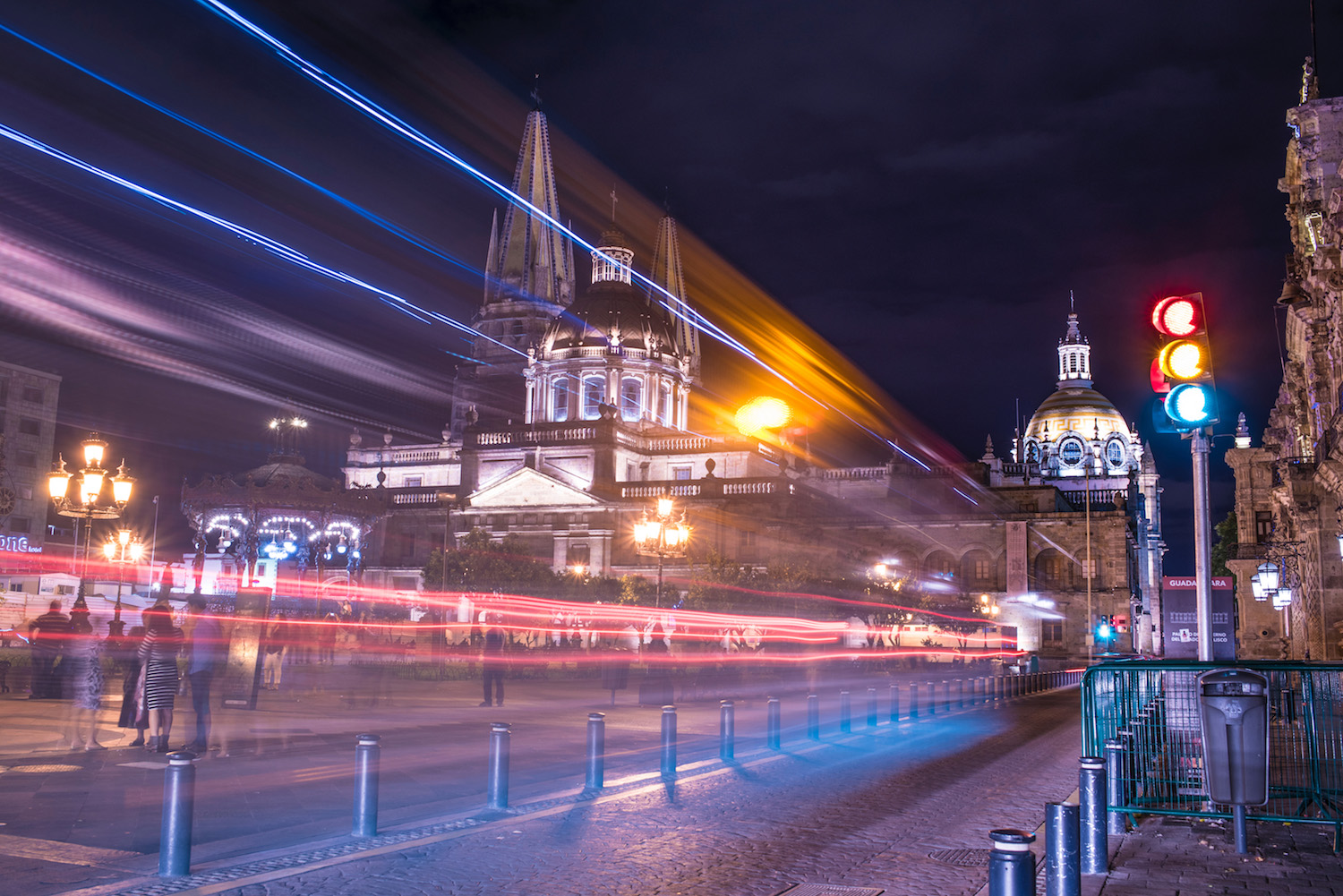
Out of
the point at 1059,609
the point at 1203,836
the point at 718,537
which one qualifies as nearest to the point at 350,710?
the point at 1203,836

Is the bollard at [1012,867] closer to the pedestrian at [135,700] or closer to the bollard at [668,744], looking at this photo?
the bollard at [668,744]

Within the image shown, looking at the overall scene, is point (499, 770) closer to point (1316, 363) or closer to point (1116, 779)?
point (1116, 779)

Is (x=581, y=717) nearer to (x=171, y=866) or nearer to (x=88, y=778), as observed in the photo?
(x=88, y=778)

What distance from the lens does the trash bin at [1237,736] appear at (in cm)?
790

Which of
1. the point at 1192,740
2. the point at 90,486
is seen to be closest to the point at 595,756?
the point at 1192,740

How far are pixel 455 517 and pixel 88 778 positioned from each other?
60676mm

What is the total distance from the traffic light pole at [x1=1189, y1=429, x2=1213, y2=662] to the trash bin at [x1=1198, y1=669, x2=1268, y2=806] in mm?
930

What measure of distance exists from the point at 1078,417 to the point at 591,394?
61.9 meters

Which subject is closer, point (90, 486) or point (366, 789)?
point (366, 789)

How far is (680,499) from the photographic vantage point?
2657 inches

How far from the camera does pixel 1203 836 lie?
8922mm

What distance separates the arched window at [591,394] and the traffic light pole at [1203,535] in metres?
71.5

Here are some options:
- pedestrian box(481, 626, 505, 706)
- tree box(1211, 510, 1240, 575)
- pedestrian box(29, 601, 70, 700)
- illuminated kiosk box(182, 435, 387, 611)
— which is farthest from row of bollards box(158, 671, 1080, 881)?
tree box(1211, 510, 1240, 575)

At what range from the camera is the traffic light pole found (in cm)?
902
